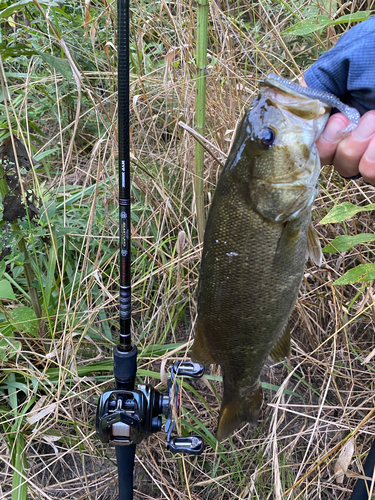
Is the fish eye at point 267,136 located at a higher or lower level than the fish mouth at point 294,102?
lower

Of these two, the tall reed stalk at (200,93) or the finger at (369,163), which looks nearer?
the finger at (369,163)

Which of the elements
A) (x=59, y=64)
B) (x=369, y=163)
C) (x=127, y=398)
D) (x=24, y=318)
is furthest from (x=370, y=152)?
(x=24, y=318)

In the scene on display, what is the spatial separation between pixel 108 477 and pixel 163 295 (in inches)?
36.2

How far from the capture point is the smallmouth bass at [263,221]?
1058 millimetres

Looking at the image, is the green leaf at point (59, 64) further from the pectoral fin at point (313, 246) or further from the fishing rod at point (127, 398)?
the pectoral fin at point (313, 246)

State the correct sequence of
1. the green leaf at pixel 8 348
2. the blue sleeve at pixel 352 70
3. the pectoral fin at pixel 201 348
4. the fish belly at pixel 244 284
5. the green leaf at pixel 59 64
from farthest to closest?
the green leaf at pixel 8 348 < the green leaf at pixel 59 64 < the pectoral fin at pixel 201 348 < the fish belly at pixel 244 284 < the blue sleeve at pixel 352 70

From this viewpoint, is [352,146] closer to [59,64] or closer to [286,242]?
[286,242]

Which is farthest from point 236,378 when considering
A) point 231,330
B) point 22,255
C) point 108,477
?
point 22,255

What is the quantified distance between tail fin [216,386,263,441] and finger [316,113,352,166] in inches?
32.6

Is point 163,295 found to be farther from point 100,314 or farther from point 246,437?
point 246,437

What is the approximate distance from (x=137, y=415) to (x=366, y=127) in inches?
44.7

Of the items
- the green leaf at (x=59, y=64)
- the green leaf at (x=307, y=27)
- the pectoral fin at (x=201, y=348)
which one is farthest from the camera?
the green leaf at (x=59, y=64)

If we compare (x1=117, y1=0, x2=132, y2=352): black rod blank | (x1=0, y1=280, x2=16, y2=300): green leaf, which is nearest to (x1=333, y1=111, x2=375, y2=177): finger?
(x1=117, y1=0, x2=132, y2=352): black rod blank

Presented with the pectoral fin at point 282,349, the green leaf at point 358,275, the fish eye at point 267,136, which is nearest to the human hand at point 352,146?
the fish eye at point 267,136
